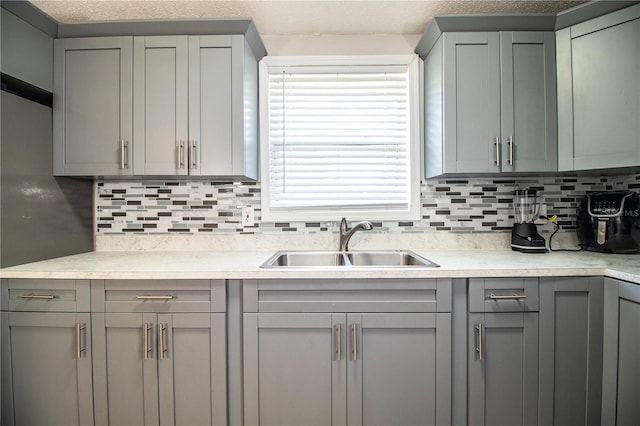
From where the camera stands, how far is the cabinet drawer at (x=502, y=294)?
129 cm

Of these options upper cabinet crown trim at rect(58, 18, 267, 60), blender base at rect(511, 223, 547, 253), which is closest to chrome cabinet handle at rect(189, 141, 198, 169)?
upper cabinet crown trim at rect(58, 18, 267, 60)

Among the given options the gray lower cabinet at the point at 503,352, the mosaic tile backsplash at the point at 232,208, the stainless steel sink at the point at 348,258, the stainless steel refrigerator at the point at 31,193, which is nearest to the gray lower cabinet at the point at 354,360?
the gray lower cabinet at the point at 503,352

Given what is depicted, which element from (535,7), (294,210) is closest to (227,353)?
(294,210)

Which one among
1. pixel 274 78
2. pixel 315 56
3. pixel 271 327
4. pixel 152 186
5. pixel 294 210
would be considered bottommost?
pixel 271 327

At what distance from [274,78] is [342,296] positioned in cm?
149

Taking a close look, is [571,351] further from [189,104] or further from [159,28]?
[159,28]

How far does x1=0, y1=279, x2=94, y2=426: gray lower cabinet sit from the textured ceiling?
1.53 m

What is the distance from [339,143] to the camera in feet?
6.30

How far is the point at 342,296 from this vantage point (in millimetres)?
1301

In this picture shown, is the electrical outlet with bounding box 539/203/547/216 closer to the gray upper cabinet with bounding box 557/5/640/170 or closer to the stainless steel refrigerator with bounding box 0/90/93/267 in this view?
the gray upper cabinet with bounding box 557/5/640/170

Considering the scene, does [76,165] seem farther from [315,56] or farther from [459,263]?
[459,263]

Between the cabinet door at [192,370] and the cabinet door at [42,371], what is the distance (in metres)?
0.38

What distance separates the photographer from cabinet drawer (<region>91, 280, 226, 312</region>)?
4.25ft

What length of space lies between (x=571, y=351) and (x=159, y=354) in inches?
73.3
